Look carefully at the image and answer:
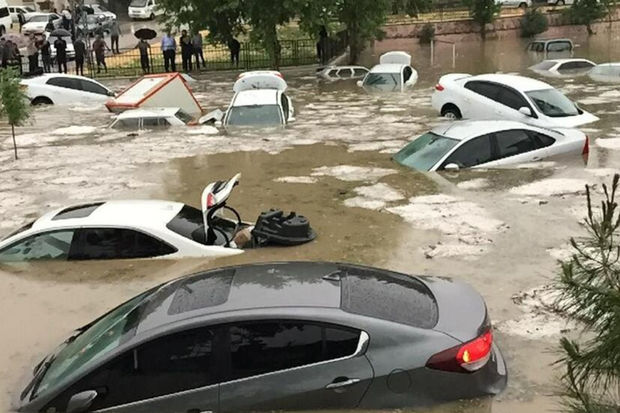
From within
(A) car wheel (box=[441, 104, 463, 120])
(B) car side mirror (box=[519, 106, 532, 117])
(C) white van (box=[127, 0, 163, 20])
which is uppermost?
(C) white van (box=[127, 0, 163, 20])

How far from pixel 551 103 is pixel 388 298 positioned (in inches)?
522

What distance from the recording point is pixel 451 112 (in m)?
19.9

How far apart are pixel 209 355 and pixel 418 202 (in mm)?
7737

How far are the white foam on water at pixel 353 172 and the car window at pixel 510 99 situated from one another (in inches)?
182

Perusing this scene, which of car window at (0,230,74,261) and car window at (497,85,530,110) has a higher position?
car window at (497,85,530,110)

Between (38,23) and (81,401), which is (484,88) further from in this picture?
(38,23)

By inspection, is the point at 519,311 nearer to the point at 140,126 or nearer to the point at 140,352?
the point at 140,352

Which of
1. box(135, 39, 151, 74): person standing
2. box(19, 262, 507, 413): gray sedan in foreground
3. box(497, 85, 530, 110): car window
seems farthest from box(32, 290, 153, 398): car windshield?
box(135, 39, 151, 74): person standing

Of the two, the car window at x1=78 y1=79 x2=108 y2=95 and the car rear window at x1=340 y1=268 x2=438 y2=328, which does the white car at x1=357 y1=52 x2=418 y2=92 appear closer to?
the car window at x1=78 y1=79 x2=108 y2=95

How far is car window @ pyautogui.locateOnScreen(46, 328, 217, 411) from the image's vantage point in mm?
5168

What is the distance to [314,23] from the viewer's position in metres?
30.8

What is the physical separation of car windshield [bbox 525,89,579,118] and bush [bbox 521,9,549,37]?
38240 mm

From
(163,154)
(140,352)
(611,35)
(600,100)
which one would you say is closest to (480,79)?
(600,100)

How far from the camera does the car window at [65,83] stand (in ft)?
87.2
